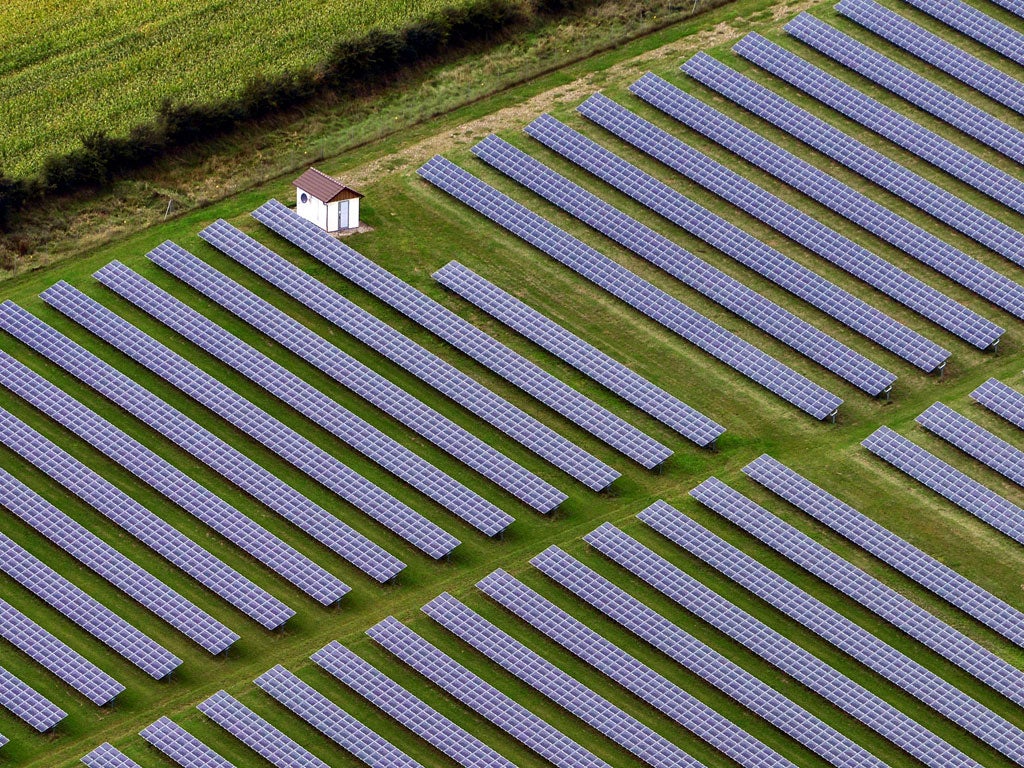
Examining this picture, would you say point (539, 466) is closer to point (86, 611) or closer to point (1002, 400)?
point (86, 611)

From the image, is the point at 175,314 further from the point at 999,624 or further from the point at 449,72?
the point at 999,624

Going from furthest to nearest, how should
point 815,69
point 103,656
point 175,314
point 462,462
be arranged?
point 815,69 < point 175,314 < point 462,462 < point 103,656

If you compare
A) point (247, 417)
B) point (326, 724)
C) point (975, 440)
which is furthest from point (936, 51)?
point (326, 724)

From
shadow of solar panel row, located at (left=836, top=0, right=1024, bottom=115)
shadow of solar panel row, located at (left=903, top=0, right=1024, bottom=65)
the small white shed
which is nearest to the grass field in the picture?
shadow of solar panel row, located at (left=836, top=0, right=1024, bottom=115)

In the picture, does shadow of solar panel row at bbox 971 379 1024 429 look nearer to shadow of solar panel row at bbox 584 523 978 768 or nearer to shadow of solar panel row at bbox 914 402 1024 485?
shadow of solar panel row at bbox 914 402 1024 485

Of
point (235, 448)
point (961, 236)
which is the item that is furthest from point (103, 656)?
point (961, 236)

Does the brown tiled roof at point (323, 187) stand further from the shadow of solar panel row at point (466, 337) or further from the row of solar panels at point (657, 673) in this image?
the row of solar panels at point (657, 673)
